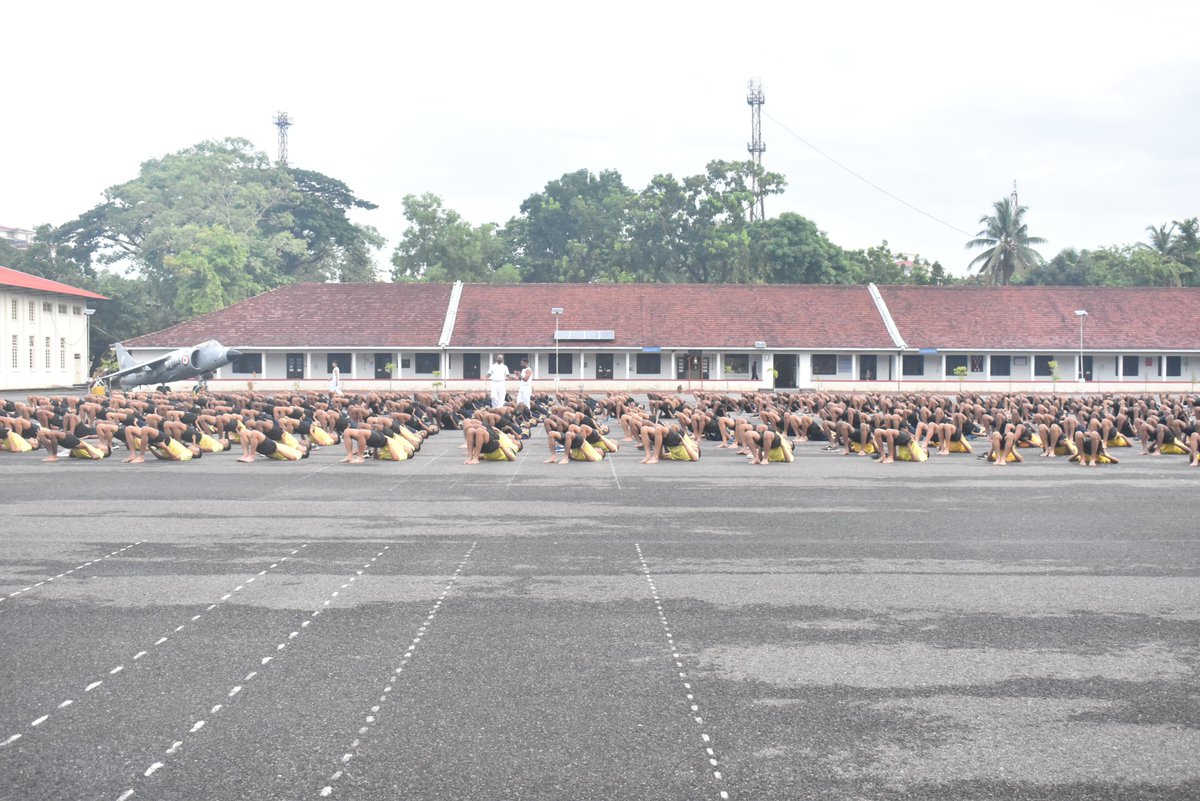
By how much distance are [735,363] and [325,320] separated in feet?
71.2

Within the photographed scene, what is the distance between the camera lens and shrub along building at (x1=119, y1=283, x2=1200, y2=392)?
2256 inches

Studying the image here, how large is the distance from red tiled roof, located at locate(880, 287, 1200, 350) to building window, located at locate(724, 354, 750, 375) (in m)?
8.40

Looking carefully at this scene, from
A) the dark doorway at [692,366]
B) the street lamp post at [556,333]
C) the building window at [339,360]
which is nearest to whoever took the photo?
the street lamp post at [556,333]

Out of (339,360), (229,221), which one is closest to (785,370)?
(339,360)

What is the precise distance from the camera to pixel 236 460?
2058cm

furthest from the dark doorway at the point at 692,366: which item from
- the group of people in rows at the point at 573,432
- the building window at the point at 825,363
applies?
the group of people in rows at the point at 573,432

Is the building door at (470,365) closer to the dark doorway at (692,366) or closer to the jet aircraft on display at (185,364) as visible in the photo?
the dark doorway at (692,366)

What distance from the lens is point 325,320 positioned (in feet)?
195

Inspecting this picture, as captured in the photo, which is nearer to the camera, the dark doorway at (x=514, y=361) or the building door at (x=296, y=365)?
the building door at (x=296, y=365)

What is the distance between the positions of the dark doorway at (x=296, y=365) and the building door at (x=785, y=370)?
24.6 metres

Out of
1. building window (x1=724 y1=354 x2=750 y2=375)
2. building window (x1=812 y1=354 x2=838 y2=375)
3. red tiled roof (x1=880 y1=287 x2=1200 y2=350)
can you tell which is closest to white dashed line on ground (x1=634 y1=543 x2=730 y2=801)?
building window (x1=724 y1=354 x2=750 y2=375)

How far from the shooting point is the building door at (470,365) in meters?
58.5

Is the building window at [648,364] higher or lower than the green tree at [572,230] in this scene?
lower

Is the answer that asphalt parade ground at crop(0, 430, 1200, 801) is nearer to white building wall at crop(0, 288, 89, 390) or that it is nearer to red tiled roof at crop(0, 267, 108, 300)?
white building wall at crop(0, 288, 89, 390)
